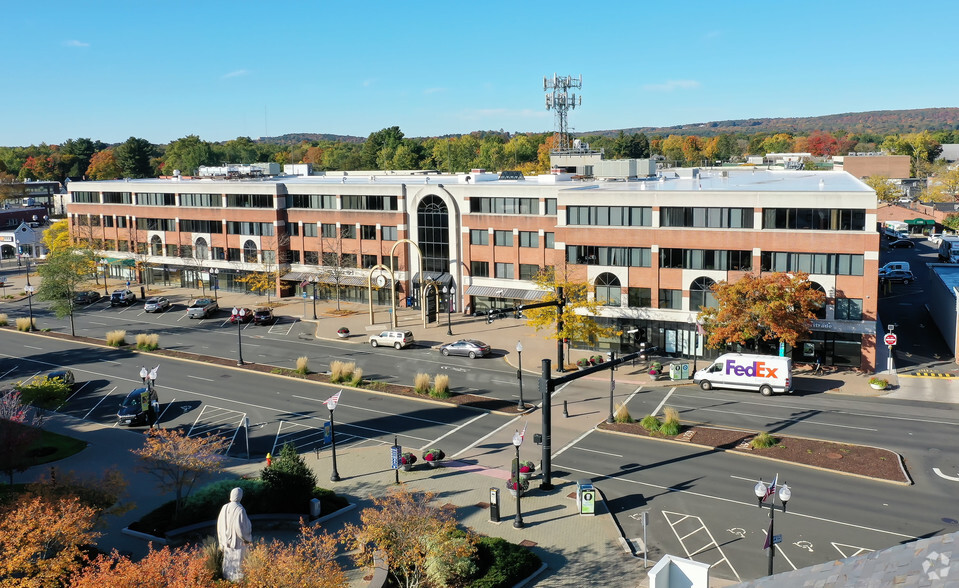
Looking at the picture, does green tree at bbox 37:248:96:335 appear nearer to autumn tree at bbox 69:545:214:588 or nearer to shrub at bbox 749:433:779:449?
autumn tree at bbox 69:545:214:588

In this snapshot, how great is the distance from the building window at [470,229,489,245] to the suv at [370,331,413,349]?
1293 cm

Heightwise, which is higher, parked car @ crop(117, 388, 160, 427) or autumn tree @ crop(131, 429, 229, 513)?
autumn tree @ crop(131, 429, 229, 513)

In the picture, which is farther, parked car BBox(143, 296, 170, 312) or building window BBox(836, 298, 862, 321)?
parked car BBox(143, 296, 170, 312)

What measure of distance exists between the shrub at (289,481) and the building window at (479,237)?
132ft

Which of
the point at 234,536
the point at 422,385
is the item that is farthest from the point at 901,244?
the point at 234,536

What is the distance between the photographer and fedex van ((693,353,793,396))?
149ft

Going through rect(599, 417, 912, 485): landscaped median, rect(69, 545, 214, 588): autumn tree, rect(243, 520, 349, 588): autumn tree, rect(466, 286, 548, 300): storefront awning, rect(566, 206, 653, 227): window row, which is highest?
rect(566, 206, 653, 227): window row

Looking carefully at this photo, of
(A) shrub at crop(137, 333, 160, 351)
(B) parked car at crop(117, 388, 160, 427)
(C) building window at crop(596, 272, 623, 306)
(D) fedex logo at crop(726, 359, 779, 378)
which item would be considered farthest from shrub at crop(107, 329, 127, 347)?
(D) fedex logo at crop(726, 359, 779, 378)

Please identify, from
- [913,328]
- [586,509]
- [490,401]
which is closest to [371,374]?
[490,401]

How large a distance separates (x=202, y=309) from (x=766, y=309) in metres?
51.0

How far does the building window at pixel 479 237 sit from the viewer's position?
6903 centimetres

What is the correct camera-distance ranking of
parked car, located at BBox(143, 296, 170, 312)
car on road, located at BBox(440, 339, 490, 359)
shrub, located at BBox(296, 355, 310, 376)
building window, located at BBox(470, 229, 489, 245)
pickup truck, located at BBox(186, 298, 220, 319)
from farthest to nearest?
parked car, located at BBox(143, 296, 170, 312), pickup truck, located at BBox(186, 298, 220, 319), building window, located at BBox(470, 229, 489, 245), car on road, located at BBox(440, 339, 490, 359), shrub, located at BBox(296, 355, 310, 376)

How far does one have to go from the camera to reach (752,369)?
46.2 metres

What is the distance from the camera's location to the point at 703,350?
54.0m
